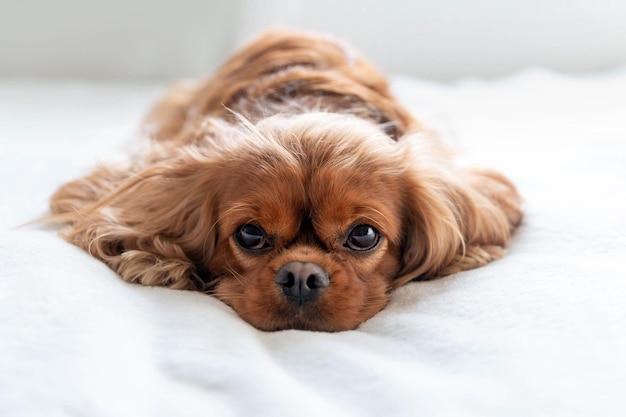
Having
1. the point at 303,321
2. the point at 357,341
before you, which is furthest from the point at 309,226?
the point at 357,341

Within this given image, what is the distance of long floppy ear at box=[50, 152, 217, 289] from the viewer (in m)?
1.77

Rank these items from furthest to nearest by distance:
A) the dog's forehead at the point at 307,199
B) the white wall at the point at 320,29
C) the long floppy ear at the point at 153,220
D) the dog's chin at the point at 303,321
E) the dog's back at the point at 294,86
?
the white wall at the point at 320,29 < the dog's back at the point at 294,86 < the long floppy ear at the point at 153,220 < the dog's forehead at the point at 307,199 < the dog's chin at the point at 303,321

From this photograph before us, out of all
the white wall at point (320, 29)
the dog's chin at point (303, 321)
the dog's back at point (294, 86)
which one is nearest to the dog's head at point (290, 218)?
the dog's chin at point (303, 321)

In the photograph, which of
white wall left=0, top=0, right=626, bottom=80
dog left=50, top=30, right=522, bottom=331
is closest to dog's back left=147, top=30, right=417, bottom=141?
dog left=50, top=30, right=522, bottom=331

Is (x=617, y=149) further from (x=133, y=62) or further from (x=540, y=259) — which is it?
(x=133, y=62)

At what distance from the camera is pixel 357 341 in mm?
1399

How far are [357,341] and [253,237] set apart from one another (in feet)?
1.29

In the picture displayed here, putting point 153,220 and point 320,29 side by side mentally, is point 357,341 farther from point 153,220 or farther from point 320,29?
point 320,29

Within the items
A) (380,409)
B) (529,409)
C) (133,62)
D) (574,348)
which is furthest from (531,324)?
(133,62)

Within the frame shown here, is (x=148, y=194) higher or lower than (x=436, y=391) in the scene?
lower

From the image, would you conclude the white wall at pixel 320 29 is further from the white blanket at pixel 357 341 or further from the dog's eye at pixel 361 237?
the dog's eye at pixel 361 237

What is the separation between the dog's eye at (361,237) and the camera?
1673 mm

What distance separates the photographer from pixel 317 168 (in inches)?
65.6

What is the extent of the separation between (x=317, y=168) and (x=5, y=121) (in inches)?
72.2
